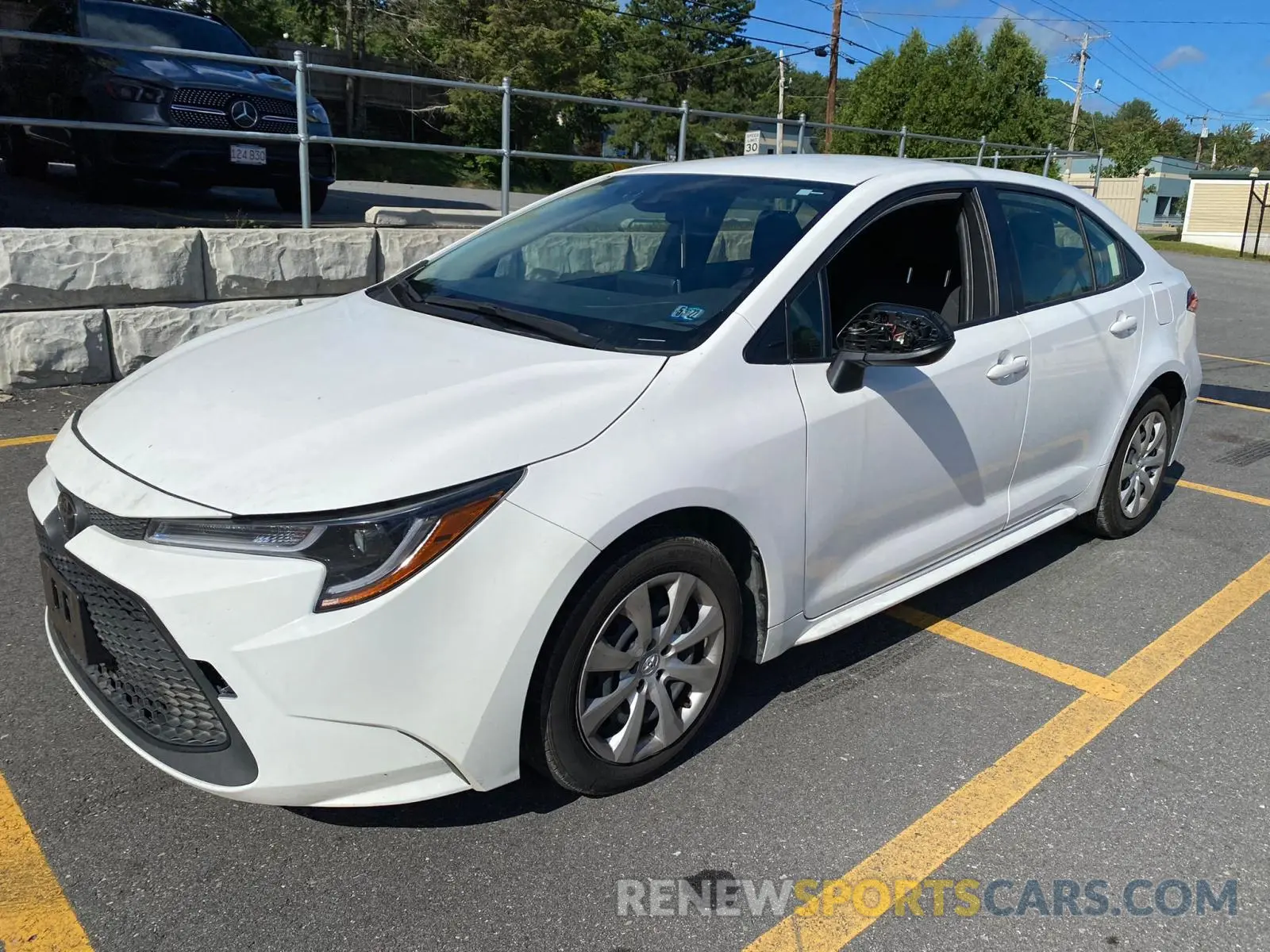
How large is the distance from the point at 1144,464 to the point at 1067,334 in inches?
45.4

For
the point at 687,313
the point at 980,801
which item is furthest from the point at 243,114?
the point at 980,801

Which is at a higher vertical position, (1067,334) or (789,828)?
(1067,334)

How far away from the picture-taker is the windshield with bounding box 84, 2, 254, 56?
8.54m

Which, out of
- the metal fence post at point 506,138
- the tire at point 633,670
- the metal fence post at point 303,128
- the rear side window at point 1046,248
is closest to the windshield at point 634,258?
the tire at point 633,670

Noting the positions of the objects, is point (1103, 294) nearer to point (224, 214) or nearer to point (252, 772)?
point (252, 772)

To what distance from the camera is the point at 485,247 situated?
3854 mm

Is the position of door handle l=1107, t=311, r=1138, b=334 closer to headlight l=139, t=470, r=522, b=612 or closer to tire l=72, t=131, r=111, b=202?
headlight l=139, t=470, r=522, b=612

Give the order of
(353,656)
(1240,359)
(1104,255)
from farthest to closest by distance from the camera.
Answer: (1240,359), (1104,255), (353,656)

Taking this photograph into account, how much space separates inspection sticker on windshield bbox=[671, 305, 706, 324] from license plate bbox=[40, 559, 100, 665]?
1.70m

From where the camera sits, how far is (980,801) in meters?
2.79

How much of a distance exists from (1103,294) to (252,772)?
3749mm

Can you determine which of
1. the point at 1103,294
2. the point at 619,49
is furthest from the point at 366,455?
the point at 619,49

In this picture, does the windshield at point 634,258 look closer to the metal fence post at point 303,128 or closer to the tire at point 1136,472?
the tire at point 1136,472

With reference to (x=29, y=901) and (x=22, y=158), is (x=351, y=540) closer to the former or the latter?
(x=29, y=901)
